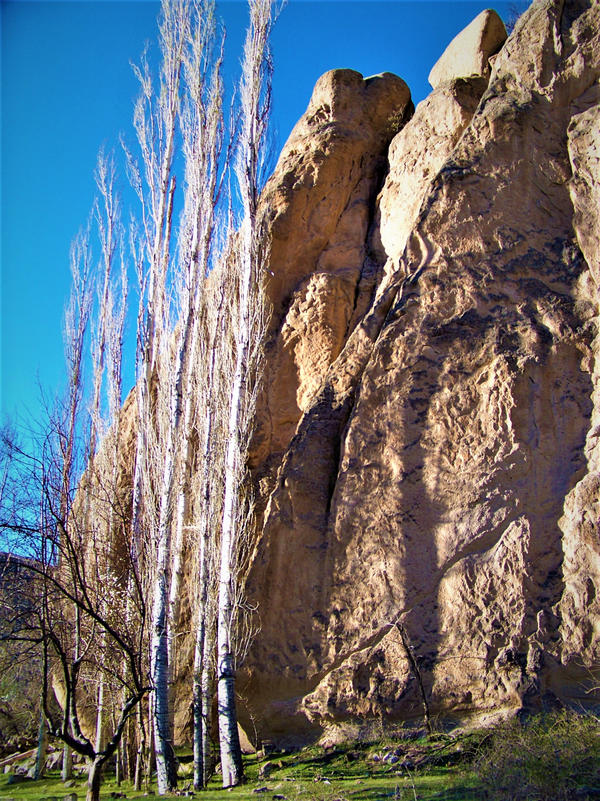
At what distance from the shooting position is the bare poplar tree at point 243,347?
7.64m

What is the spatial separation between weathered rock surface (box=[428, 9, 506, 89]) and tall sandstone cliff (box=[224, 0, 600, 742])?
1.63m

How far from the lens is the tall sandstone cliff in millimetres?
6898

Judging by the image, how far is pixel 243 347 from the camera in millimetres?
9914

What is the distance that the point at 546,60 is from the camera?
914 centimetres

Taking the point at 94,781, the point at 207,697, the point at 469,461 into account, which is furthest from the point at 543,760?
the point at 207,697

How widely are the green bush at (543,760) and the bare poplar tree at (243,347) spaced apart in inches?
119

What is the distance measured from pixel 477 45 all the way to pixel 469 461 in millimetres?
7951

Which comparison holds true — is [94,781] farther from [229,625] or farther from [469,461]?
[469,461]

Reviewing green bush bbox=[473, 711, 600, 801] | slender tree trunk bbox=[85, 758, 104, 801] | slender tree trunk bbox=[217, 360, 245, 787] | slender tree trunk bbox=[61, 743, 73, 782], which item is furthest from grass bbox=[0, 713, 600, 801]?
slender tree trunk bbox=[61, 743, 73, 782]

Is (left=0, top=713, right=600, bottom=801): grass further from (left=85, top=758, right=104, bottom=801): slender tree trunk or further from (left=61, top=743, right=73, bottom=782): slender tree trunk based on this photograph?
(left=61, top=743, right=73, bottom=782): slender tree trunk

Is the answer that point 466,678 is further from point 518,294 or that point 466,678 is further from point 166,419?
point 166,419

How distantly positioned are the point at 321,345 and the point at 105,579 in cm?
506

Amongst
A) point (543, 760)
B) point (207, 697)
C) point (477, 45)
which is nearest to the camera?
point (543, 760)

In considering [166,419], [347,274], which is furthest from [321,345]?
[166,419]
